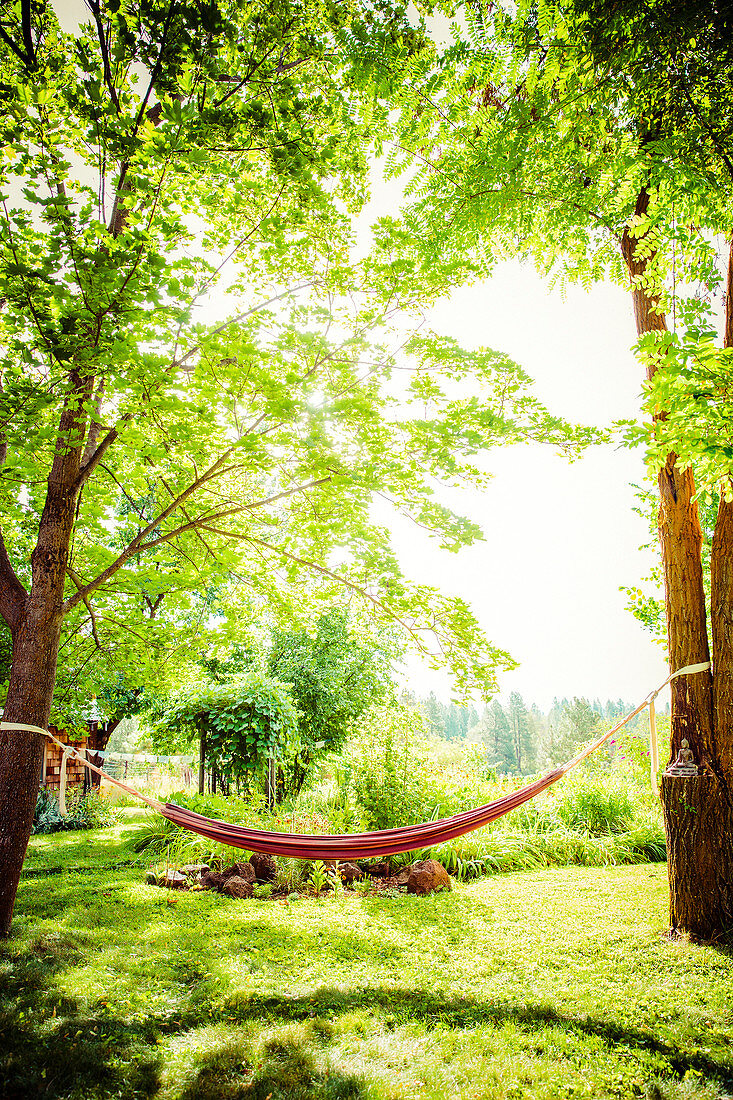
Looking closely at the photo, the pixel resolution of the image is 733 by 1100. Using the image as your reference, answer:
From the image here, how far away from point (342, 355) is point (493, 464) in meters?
1.21

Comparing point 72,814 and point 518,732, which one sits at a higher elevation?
point 72,814

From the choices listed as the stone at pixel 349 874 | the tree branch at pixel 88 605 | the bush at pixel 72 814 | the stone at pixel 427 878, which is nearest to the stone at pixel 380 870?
the stone at pixel 349 874

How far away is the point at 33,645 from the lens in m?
3.19

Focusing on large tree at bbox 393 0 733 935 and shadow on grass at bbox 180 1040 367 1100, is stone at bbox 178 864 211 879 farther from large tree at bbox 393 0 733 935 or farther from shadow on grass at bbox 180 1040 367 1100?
large tree at bbox 393 0 733 935

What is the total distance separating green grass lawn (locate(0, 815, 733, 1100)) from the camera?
1.79m

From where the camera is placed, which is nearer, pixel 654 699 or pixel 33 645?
pixel 654 699

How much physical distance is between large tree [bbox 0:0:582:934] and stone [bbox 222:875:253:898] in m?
1.49

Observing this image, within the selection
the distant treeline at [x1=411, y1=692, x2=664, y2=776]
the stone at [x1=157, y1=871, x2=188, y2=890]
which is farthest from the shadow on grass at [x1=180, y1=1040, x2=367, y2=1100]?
the distant treeline at [x1=411, y1=692, x2=664, y2=776]

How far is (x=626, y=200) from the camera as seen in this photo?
8.93 ft

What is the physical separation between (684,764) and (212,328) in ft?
11.6

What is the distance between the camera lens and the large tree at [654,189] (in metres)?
2.17

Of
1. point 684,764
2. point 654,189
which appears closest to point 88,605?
point 684,764

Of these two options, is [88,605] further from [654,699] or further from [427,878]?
[654,699]

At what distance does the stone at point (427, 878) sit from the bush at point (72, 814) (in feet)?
16.9
